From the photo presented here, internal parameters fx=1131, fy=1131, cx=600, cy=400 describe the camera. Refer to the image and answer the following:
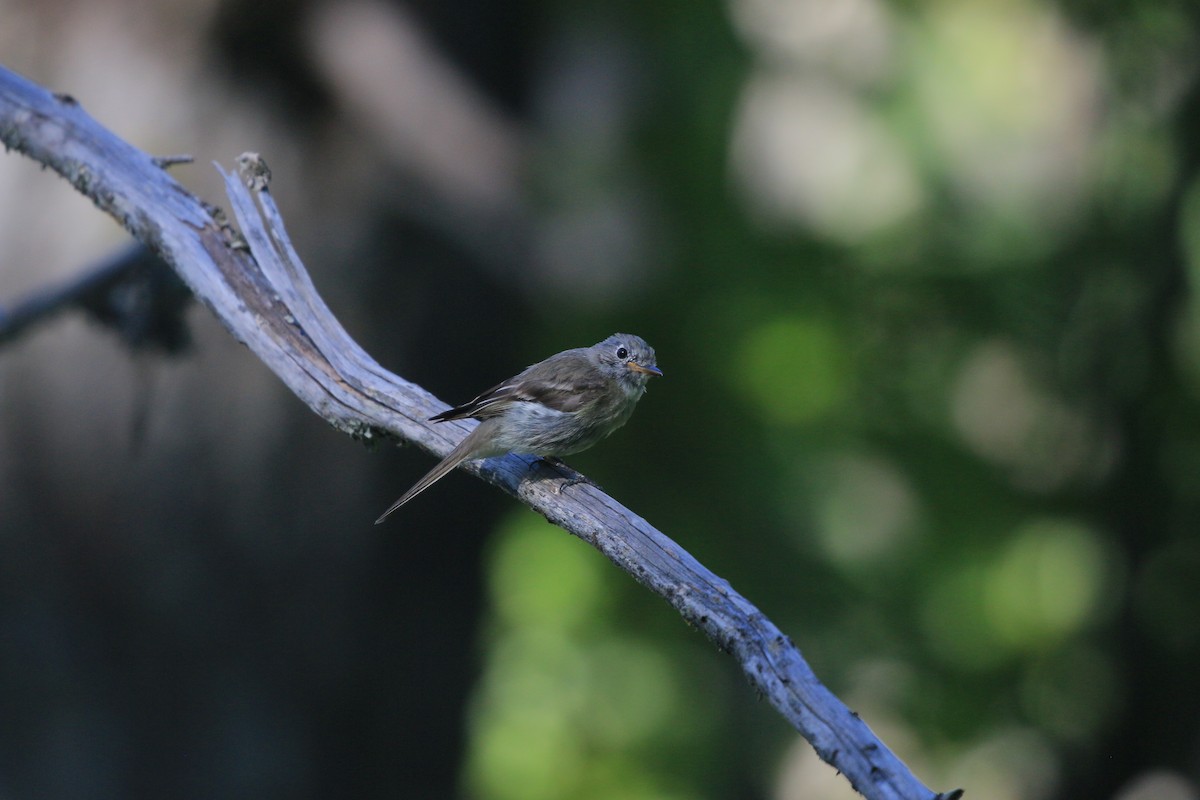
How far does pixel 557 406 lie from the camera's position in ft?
11.8

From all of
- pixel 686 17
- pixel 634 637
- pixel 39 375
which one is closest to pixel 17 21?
pixel 39 375

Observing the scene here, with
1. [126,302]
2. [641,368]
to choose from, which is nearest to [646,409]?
[641,368]

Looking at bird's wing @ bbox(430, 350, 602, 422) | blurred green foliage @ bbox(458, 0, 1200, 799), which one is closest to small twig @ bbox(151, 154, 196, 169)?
bird's wing @ bbox(430, 350, 602, 422)

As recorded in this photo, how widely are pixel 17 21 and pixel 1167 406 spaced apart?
683 centimetres

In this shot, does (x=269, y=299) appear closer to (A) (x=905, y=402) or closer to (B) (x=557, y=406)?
(B) (x=557, y=406)

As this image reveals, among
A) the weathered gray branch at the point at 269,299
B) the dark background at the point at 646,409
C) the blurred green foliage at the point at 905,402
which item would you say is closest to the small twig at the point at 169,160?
the weathered gray branch at the point at 269,299

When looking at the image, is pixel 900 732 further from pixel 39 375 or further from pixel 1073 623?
pixel 39 375

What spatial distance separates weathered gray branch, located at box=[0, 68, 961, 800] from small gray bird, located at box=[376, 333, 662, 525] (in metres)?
0.08

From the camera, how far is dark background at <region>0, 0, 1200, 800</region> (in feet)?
15.8

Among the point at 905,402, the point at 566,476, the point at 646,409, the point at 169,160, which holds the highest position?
the point at 905,402

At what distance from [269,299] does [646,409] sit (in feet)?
17.2

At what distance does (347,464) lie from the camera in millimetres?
5109

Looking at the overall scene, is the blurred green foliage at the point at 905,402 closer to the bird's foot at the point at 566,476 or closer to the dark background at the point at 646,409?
the dark background at the point at 646,409

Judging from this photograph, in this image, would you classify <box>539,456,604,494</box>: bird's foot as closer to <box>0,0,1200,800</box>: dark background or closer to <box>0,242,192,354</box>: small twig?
<box>0,242,192,354</box>: small twig
